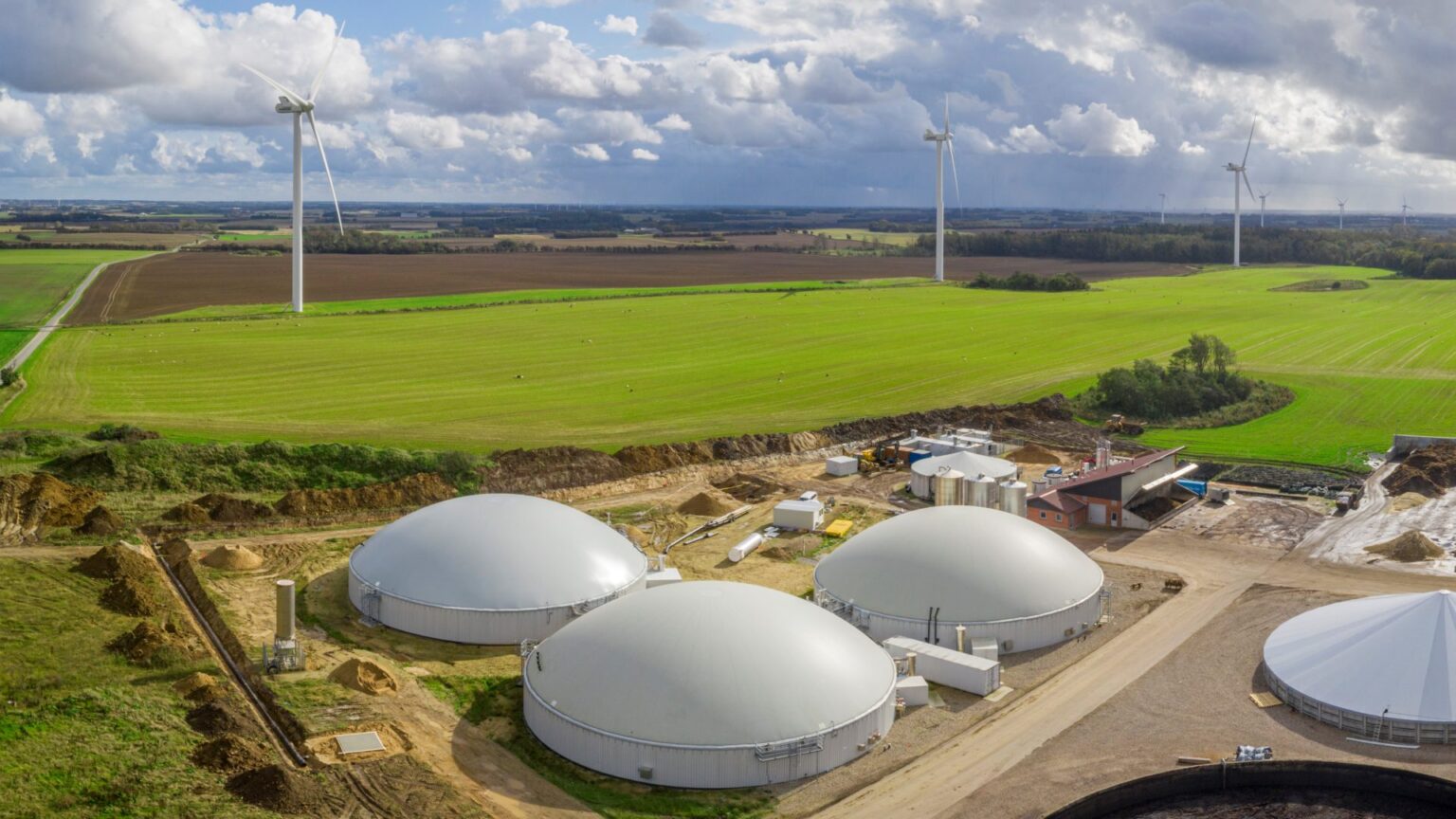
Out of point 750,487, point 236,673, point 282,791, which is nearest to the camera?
point 282,791

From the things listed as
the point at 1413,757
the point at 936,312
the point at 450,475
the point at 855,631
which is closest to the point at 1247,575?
the point at 1413,757

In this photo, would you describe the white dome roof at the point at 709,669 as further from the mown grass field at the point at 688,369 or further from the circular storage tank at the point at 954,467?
the mown grass field at the point at 688,369

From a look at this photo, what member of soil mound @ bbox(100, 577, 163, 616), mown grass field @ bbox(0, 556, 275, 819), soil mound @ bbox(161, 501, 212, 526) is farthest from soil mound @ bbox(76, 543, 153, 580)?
soil mound @ bbox(161, 501, 212, 526)

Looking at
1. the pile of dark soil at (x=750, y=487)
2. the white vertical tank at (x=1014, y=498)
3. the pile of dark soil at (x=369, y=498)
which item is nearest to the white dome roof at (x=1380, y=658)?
the white vertical tank at (x=1014, y=498)

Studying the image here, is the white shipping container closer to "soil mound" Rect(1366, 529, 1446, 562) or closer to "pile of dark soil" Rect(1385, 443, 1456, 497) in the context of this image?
"soil mound" Rect(1366, 529, 1446, 562)

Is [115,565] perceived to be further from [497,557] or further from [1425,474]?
[1425,474]

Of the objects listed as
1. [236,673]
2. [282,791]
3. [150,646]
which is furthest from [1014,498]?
[282,791]
